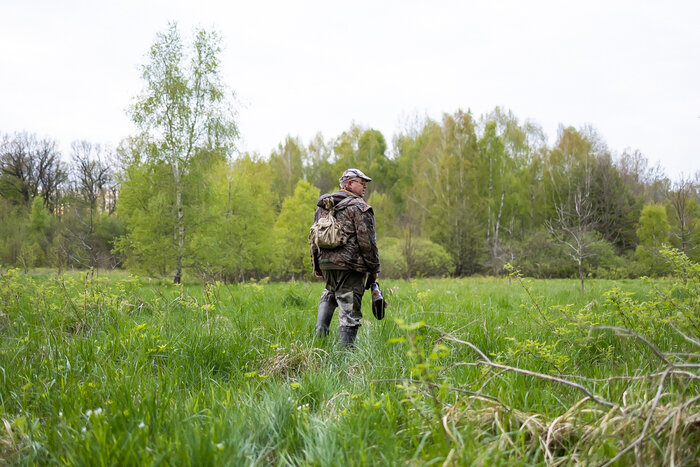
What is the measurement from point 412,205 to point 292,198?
12.2 meters

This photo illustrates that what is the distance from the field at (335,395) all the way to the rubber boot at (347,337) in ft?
0.39

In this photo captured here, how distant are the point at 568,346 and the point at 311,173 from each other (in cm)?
4328

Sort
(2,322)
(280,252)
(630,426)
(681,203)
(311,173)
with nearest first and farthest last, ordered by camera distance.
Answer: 1. (630,426)
2. (2,322)
3. (681,203)
4. (280,252)
5. (311,173)

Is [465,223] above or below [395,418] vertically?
above

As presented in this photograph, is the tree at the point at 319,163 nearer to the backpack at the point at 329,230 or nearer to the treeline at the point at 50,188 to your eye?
the treeline at the point at 50,188

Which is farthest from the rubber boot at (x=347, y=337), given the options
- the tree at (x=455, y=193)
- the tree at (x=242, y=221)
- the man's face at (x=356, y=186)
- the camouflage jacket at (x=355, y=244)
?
the tree at (x=455, y=193)

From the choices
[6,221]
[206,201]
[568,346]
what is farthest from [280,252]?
[568,346]

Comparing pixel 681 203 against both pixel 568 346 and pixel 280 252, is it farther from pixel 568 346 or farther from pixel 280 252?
pixel 280 252

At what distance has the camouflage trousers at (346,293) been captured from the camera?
3.93 meters

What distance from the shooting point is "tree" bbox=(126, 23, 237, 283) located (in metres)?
15.8

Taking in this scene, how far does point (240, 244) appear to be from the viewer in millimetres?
23766

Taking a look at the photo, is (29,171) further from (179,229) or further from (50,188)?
(179,229)

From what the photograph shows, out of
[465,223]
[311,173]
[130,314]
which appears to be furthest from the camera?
[311,173]

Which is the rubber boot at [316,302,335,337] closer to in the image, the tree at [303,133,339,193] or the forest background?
the forest background
